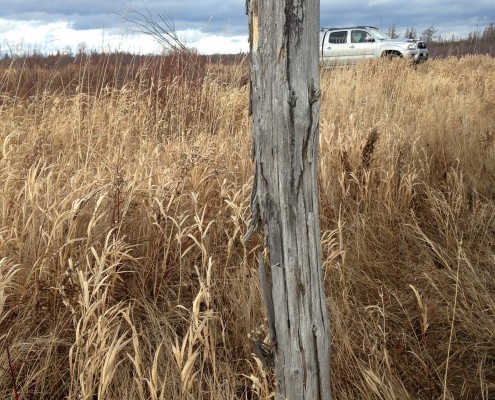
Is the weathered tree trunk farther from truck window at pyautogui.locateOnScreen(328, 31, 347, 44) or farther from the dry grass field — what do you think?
truck window at pyautogui.locateOnScreen(328, 31, 347, 44)

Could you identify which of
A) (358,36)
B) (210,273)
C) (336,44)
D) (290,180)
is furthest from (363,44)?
(290,180)

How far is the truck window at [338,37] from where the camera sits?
16663 mm


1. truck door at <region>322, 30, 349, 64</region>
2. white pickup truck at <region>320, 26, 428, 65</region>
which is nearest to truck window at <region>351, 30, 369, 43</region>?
white pickup truck at <region>320, 26, 428, 65</region>

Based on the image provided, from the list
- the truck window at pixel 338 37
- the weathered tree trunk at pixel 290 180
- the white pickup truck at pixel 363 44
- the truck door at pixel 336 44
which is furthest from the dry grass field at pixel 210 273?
the truck window at pixel 338 37

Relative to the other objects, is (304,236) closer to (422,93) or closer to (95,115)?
(95,115)

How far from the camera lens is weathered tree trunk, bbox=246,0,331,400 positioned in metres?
1.48

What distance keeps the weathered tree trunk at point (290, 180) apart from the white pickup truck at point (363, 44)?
1475 centimetres

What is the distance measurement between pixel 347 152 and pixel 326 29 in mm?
14798

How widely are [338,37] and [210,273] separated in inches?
628

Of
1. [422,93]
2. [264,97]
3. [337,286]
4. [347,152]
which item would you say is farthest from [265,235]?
[422,93]

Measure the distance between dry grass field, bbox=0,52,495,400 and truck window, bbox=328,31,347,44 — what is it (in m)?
12.8

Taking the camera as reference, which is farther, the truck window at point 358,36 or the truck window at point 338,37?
the truck window at point 338,37

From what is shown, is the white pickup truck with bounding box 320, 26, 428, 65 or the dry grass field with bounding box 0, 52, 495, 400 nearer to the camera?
the dry grass field with bounding box 0, 52, 495, 400

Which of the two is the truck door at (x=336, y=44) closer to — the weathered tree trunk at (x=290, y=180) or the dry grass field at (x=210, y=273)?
the dry grass field at (x=210, y=273)
